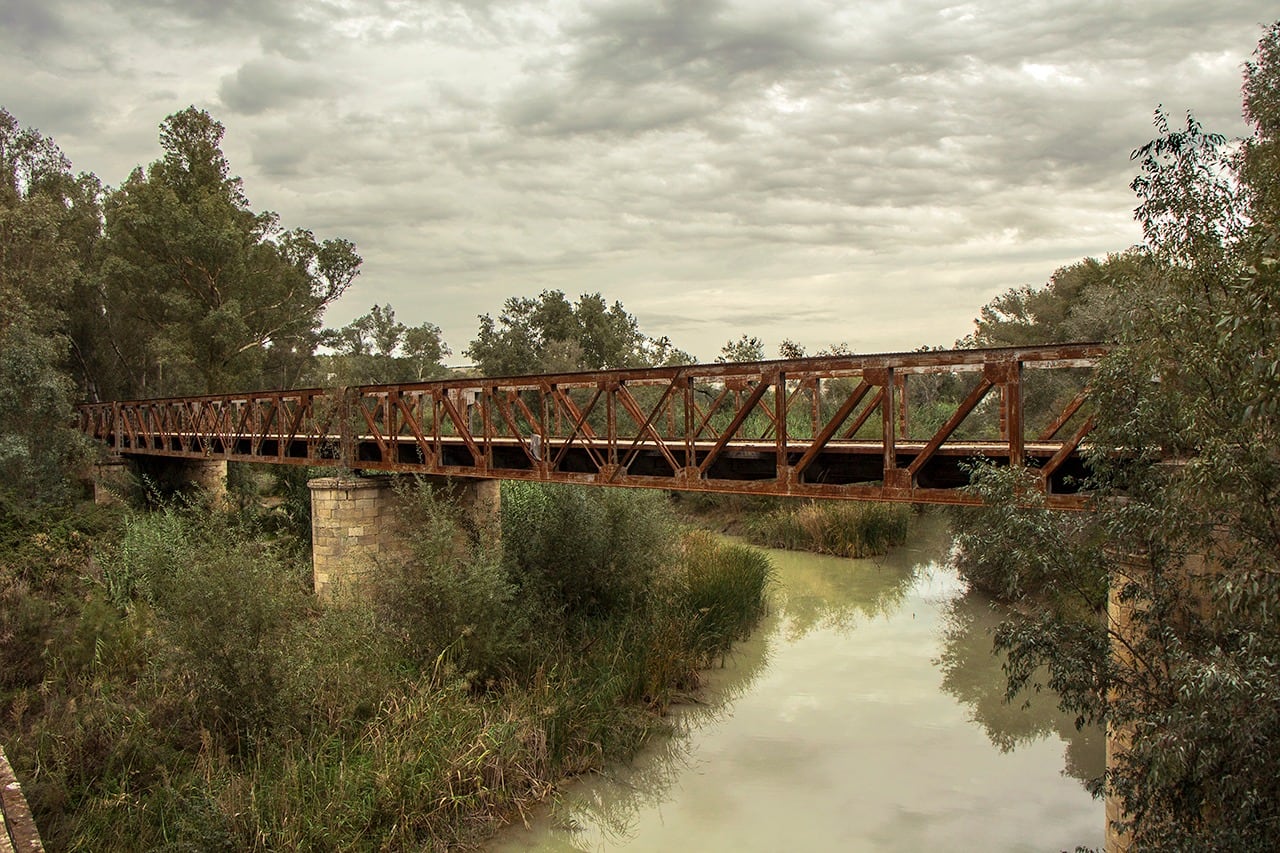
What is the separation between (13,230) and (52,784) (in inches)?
812

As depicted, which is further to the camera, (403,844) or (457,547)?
(457,547)

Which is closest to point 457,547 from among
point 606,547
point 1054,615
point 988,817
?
point 606,547

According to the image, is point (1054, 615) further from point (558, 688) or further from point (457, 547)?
point (457, 547)

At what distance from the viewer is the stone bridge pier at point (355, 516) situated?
46.0ft

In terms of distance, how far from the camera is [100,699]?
9.41m

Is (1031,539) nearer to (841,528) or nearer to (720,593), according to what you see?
(720,593)

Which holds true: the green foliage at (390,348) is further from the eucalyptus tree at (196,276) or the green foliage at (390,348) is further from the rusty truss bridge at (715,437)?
the rusty truss bridge at (715,437)

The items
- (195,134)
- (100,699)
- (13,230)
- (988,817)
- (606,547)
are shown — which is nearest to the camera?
(988,817)

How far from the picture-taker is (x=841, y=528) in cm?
2003

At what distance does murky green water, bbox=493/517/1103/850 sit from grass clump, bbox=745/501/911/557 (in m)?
5.02

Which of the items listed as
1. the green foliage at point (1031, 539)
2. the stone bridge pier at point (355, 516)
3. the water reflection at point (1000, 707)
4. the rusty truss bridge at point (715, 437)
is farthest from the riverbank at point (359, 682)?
the green foliage at point (1031, 539)

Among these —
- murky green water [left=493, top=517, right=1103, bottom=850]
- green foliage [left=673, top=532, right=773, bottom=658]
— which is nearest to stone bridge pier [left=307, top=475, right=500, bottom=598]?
green foliage [left=673, top=532, right=773, bottom=658]

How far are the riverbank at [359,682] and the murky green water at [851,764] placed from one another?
58cm

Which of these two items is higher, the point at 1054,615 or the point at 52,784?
the point at 1054,615
